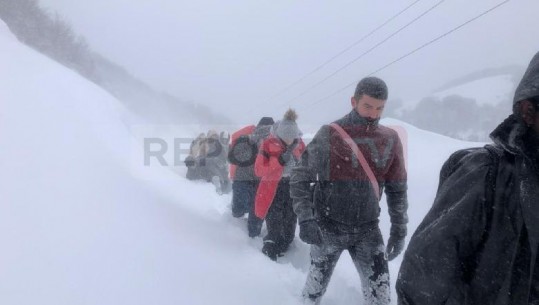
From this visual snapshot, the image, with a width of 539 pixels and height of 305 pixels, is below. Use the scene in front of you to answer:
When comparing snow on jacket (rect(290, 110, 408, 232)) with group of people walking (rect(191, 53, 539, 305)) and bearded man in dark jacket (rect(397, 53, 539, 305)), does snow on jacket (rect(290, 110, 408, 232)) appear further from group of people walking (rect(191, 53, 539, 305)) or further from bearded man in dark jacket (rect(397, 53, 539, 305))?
bearded man in dark jacket (rect(397, 53, 539, 305))

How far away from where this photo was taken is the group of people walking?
124cm

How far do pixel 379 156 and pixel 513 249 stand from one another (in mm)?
1546

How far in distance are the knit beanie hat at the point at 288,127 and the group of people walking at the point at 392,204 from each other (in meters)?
0.01

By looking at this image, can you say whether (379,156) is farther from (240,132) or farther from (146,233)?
(240,132)

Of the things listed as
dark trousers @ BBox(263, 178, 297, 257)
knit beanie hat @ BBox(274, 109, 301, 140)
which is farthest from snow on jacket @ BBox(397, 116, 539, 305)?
dark trousers @ BBox(263, 178, 297, 257)

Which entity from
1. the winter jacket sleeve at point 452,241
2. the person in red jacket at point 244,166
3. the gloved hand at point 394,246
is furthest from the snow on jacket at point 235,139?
the winter jacket sleeve at point 452,241

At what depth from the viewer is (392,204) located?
114 inches

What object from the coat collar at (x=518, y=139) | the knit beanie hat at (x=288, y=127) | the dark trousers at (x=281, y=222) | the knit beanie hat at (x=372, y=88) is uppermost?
the knit beanie hat at (x=372, y=88)

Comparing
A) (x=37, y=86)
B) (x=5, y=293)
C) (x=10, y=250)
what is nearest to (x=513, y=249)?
(x=5, y=293)

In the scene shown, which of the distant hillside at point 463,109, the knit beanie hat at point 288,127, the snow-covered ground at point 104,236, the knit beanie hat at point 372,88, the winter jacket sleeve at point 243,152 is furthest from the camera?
the distant hillside at point 463,109

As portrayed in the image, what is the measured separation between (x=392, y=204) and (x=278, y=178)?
1710 millimetres

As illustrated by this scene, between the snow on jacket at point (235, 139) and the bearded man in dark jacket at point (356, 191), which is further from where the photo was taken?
the snow on jacket at point (235, 139)

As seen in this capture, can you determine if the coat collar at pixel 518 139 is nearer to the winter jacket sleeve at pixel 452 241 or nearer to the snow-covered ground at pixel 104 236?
the winter jacket sleeve at pixel 452 241

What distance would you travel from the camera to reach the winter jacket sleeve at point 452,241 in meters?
1.27
